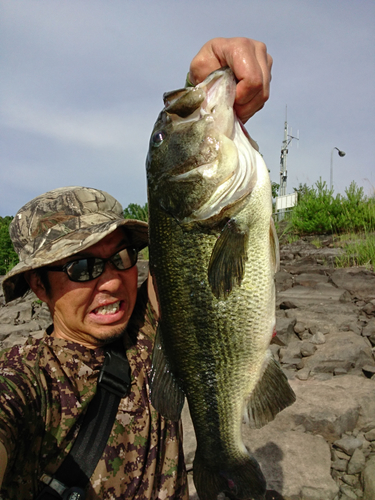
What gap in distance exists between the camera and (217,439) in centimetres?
188

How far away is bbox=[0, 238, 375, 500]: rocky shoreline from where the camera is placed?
10.3 ft

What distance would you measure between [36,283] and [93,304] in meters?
0.39

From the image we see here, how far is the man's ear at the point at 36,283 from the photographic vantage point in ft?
7.51

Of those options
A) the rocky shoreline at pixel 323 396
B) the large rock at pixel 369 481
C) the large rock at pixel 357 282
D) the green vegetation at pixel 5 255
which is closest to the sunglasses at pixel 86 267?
the rocky shoreline at pixel 323 396

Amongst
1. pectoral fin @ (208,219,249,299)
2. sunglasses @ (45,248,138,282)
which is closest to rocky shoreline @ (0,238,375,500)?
pectoral fin @ (208,219,249,299)

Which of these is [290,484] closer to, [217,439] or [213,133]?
[217,439]

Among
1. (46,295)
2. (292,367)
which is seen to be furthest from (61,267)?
(292,367)

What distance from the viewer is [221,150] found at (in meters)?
1.75

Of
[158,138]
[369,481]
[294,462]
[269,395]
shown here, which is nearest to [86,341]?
[269,395]

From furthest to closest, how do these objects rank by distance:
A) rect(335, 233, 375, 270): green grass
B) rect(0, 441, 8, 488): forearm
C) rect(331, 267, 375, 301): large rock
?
rect(335, 233, 375, 270): green grass, rect(331, 267, 375, 301): large rock, rect(0, 441, 8, 488): forearm

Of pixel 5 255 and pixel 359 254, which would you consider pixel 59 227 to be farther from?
pixel 5 255

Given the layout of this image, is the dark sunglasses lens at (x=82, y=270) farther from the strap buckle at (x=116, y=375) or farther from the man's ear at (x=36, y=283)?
the strap buckle at (x=116, y=375)

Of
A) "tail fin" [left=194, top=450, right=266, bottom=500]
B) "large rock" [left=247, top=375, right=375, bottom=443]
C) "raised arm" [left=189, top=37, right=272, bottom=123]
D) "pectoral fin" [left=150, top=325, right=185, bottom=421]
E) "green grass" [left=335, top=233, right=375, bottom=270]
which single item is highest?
"raised arm" [left=189, top=37, right=272, bottom=123]

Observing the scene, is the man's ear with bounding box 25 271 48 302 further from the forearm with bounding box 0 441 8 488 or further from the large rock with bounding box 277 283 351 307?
the large rock with bounding box 277 283 351 307
